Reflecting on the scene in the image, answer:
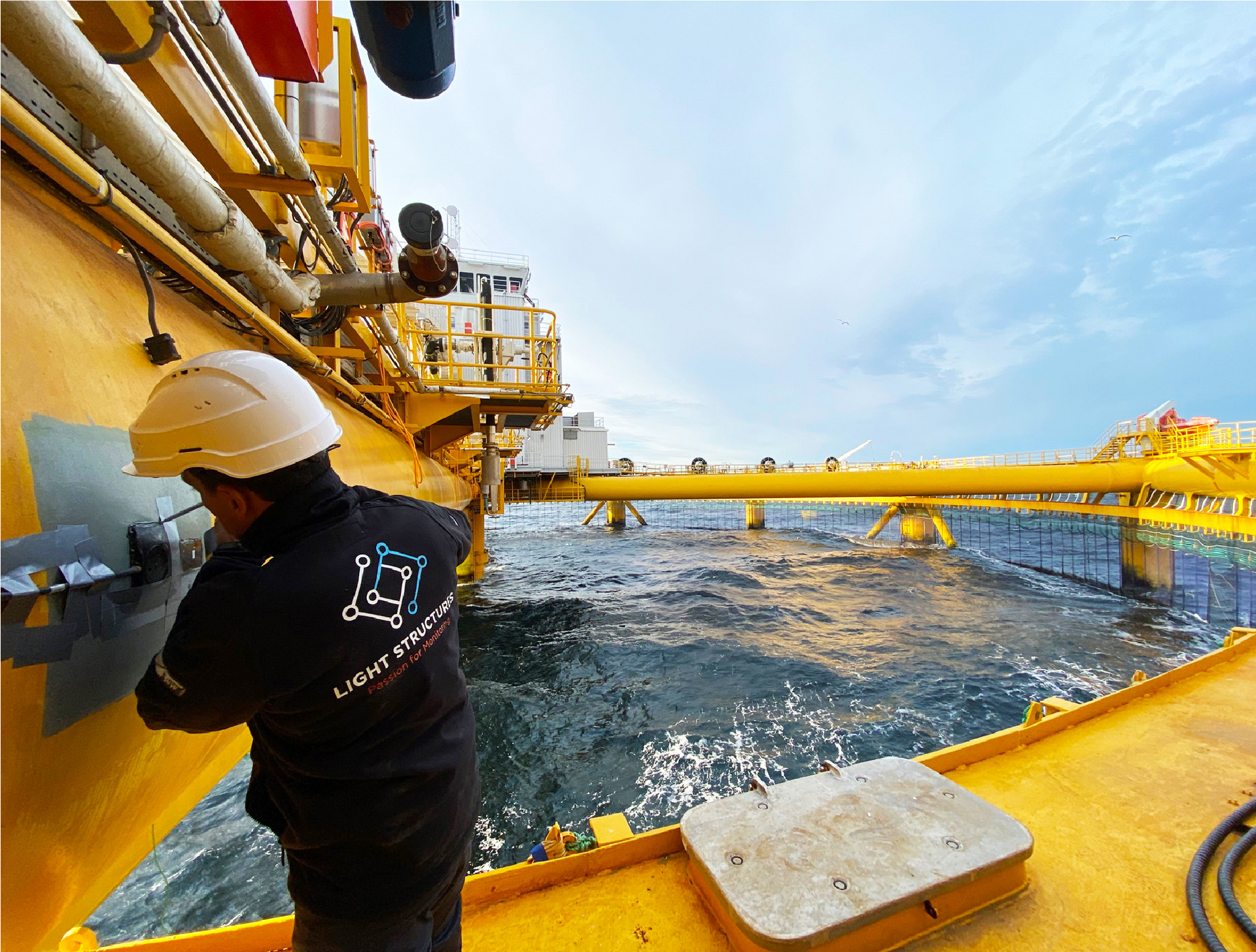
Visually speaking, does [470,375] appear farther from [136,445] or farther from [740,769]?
[136,445]

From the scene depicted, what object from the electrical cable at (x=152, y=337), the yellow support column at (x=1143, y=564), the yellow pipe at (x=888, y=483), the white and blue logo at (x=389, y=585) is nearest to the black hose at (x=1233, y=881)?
the white and blue logo at (x=389, y=585)

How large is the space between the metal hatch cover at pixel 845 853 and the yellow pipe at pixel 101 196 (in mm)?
3276

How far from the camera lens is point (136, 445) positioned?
123cm

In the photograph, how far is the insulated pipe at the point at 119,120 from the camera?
1.11 metres

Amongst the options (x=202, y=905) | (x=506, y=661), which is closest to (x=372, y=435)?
(x=202, y=905)

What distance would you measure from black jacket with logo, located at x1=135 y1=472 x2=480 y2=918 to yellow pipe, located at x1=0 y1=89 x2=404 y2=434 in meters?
1.32

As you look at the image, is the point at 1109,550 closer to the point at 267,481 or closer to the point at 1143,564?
the point at 1143,564

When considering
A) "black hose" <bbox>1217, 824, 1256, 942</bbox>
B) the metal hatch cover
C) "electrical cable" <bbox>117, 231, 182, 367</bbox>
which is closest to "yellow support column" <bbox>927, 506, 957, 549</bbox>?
"black hose" <bbox>1217, 824, 1256, 942</bbox>

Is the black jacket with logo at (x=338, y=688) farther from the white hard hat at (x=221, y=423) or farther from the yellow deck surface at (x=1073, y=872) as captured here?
the yellow deck surface at (x=1073, y=872)

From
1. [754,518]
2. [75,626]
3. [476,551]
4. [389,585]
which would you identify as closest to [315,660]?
[389,585]

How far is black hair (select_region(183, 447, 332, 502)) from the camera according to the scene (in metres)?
1.19

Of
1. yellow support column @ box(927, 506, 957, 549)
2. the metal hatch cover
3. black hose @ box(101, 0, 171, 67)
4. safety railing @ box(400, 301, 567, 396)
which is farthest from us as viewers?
yellow support column @ box(927, 506, 957, 549)

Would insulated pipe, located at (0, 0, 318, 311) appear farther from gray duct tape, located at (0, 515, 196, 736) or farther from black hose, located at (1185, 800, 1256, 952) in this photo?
black hose, located at (1185, 800, 1256, 952)

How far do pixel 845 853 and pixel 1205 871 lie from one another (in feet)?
5.36
